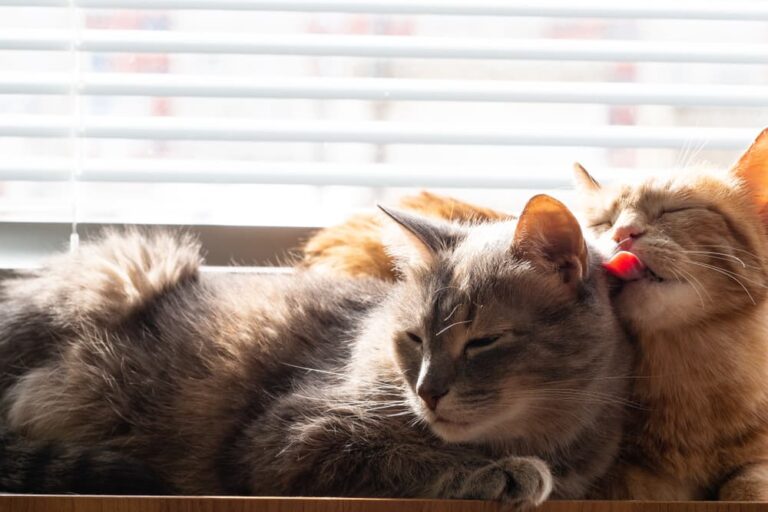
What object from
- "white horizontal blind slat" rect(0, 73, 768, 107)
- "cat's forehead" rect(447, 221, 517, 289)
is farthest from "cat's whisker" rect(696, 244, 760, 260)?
"white horizontal blind slat" rect(0, 73, 768, 107)

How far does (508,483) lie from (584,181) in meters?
0.54

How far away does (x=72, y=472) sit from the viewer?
122cm

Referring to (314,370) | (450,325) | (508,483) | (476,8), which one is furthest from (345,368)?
(476,8)

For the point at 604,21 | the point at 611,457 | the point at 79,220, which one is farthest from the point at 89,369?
the point at 604,21

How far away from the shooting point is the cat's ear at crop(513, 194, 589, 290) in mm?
1165

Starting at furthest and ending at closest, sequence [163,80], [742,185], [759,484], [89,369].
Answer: [163,80]
[89,369]
[742,185]
[759,484]

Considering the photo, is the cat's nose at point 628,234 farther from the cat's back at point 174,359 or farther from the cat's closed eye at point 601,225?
the cat's back at point 174,359

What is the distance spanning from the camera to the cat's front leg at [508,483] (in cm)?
110

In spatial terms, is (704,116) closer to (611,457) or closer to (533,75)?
→ (533,75)

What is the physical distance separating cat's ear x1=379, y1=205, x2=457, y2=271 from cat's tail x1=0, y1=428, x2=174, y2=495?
0.47 meters

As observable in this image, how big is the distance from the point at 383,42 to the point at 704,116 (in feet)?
2.14

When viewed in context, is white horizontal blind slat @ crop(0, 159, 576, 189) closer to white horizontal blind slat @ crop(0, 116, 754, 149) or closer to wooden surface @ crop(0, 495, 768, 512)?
white horizontal blind slat @ crop(0, 116, 754, 149)

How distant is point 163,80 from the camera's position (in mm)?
1804

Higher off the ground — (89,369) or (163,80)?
(163,80)
